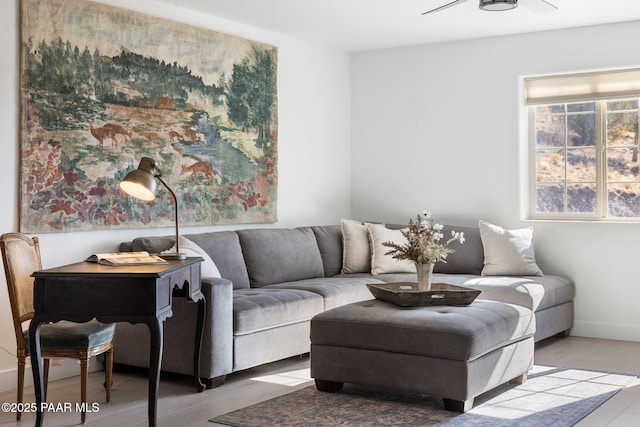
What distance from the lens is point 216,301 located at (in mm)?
4543

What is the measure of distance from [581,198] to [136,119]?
367 cm

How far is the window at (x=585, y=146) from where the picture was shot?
6.34 meters

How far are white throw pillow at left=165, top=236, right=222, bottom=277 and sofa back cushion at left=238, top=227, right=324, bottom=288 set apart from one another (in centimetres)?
65

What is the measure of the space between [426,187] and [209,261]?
2.91 m

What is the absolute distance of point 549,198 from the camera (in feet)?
22.0

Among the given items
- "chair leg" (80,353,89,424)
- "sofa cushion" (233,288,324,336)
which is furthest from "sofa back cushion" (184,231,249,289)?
"chair leg" (80,353,89,424)

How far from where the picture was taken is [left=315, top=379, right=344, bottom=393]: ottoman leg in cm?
445

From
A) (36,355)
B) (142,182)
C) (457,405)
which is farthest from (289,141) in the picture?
(36,355)

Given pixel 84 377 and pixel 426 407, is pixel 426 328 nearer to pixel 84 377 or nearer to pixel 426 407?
pixel 426 407

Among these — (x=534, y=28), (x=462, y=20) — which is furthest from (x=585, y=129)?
(x=462, y=20)

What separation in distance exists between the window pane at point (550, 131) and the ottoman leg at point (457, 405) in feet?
10.8

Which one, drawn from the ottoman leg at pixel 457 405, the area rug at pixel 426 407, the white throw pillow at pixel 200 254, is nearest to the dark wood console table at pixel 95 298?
the area rug at pixel 426 407

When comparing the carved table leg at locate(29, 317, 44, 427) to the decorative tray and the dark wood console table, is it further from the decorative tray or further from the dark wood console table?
the decorative tray

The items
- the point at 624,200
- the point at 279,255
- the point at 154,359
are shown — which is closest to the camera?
the point at 154,359
